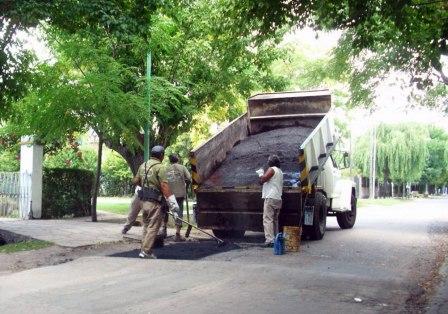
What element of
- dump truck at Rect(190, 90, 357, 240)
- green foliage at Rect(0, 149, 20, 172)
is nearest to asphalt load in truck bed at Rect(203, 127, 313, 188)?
dump truck at Rect(190, 90, 357, 240)

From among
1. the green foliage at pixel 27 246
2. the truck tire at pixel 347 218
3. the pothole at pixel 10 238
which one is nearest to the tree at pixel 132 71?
the pothole at pixel 10 238

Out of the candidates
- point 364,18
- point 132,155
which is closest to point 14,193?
point 132,155

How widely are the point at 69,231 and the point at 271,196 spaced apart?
4.86 meters

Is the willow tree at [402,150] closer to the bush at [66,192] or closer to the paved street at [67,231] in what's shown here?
the bush at [66,192]

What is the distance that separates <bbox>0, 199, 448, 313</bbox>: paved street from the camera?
18.9 feet

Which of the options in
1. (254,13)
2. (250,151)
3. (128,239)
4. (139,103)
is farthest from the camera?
(139,103)

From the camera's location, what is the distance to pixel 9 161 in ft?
70.6

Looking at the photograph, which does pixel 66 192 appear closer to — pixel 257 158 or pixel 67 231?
pixel 67 231

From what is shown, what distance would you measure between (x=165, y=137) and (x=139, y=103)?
14.1ft

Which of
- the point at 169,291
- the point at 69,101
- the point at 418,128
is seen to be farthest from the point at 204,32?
the point at 418,128

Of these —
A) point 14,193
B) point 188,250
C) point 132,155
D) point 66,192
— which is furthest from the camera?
point 132,155

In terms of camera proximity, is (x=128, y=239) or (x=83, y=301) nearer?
(x=83, y=301)

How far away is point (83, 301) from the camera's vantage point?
5895mm

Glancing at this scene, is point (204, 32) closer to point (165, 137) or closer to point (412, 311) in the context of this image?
point (165, 137)
